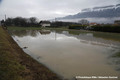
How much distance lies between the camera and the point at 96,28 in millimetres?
28203

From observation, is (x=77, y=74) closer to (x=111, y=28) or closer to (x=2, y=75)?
(x=2, y=75)

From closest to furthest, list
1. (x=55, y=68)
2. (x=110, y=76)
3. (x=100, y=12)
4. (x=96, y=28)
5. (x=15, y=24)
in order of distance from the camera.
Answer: (x=110, y=76), (x=55, y=68), (x=96, y=28), (x=15, y=24), (x=100, y=12)

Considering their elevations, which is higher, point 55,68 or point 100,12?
point 100,12

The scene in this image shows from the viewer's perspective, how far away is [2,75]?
3076mm

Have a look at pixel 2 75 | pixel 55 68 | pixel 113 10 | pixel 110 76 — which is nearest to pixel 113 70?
pixel 110 76

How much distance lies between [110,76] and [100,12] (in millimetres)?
145435

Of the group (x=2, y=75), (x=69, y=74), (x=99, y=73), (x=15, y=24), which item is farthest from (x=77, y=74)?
(x=15, y=24)

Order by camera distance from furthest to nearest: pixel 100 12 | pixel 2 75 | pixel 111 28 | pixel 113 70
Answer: pixel 100 12
pixel 111 28
pixel 113 70
pixel 2 75

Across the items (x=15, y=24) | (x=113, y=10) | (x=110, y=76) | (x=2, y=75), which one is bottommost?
(x=110, y=76)

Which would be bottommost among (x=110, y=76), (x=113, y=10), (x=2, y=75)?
(x=110, y=76)

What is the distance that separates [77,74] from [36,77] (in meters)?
1.62

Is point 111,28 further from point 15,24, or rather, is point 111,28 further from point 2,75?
point 15,24

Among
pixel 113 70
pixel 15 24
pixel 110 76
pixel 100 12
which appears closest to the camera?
pixel 110 76

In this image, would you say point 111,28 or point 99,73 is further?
point 111,28
